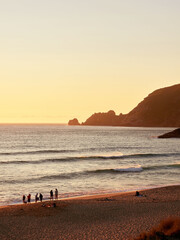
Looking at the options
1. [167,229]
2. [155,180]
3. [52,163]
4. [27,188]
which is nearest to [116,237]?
[167,229]

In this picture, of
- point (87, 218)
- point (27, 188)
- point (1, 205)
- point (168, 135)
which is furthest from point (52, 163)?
point (168, 135)

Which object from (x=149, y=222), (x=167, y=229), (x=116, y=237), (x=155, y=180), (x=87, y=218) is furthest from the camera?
(x=155, y=180)

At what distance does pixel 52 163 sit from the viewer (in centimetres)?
5894

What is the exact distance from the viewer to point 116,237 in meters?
18.5

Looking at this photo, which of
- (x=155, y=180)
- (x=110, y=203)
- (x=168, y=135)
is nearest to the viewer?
(x=110, y=203)

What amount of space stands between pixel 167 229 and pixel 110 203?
11.9m

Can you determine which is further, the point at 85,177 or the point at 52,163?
the point at 52,163

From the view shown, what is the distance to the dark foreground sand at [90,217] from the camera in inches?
774

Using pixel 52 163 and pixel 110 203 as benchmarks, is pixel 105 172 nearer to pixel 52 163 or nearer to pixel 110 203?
pixel 52 163

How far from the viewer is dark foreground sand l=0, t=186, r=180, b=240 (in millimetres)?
19656

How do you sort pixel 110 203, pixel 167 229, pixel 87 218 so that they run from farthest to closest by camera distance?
pixel 110 203 → pixel 87 218 → pixel 167 229

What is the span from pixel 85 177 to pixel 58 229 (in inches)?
917

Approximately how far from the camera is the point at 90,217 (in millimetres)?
24047

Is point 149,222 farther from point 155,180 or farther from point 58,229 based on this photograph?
point 155,180
